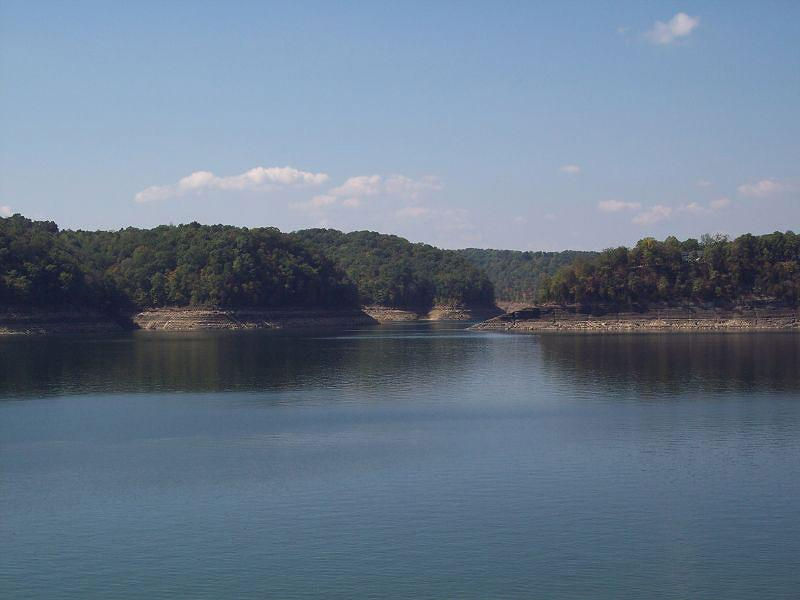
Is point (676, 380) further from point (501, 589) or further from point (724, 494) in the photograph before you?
point (501, 589)

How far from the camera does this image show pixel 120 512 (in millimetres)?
31344

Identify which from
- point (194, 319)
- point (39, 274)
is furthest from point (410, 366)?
point (194, 319)

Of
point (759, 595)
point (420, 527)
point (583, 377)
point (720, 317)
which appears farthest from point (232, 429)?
point (720, 317)

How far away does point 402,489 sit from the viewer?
34.3m

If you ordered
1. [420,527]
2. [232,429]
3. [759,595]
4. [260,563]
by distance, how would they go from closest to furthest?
[759,595] → [260,563] → [420,527] → [232,429]

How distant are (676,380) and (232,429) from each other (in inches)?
1454

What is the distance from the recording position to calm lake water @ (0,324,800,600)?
2500 centimetres

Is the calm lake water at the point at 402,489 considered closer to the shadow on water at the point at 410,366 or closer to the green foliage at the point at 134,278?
the shadow on water at the point at 410,366

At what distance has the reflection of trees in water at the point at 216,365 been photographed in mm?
72312

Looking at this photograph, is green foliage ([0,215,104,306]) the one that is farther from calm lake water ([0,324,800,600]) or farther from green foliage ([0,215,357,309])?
Answer: calm lake water ([0,324,800,600])

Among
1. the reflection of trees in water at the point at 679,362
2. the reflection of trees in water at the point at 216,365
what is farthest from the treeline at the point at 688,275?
the reflection of trees in water at the point at 216,365

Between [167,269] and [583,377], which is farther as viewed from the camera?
[167,269]

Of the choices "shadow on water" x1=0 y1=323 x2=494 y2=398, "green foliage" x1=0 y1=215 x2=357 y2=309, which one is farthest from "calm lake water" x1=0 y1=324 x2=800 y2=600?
"green foliage" x1=0 y1=215 x2=357 y2=309

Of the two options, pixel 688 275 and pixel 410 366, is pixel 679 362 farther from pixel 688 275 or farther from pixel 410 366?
pixel 688 275
